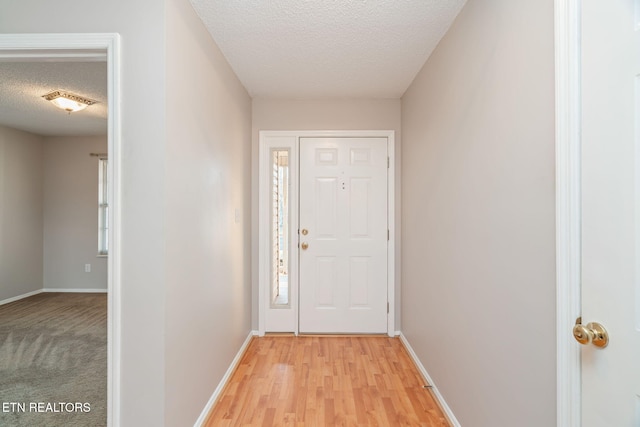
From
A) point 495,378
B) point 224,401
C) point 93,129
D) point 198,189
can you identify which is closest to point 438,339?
point 495,378

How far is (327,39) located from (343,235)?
1.79 m

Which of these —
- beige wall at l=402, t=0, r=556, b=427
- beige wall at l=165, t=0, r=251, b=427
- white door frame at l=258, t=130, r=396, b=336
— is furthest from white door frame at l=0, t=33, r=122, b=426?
white door frame at l=258, t=130, r=396, b=336

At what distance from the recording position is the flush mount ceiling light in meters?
→ 3.09

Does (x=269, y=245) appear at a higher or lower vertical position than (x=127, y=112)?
lower

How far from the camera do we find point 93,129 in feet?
15.2

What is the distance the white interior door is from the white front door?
7.53 feet

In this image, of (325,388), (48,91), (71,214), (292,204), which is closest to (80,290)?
(71,214)

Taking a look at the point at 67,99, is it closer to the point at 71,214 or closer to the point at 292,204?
the point at 292,204

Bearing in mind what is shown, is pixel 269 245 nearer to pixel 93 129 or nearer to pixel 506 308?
pixel 506 308

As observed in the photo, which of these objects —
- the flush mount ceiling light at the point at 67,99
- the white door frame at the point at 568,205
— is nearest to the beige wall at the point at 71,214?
the flush mount ceiling light at the point at 67,99

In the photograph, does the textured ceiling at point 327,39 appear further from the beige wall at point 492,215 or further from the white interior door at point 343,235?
the white interior door at point 343,235

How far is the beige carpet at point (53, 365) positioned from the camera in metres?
1.97

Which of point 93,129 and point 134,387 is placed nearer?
point 134,387

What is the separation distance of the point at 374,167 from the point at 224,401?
7.73ft
